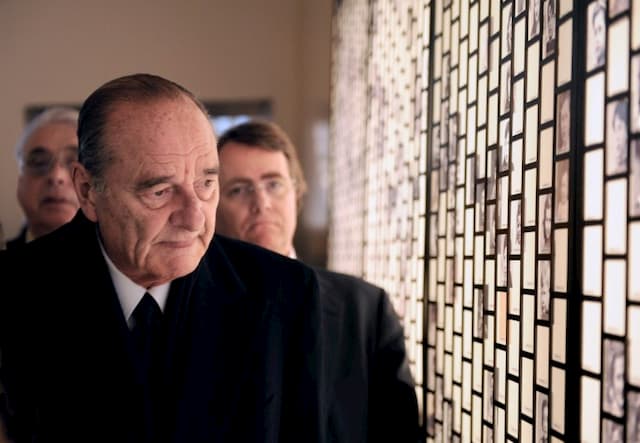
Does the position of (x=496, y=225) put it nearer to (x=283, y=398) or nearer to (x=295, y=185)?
(x=283, y=398)

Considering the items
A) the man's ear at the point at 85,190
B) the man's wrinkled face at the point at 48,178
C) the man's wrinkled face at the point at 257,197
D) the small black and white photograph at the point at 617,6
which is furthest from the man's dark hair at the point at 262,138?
the small black and white photograph at the point at 617,6

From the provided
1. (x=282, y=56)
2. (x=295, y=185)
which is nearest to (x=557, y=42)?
(x=295, y=185)

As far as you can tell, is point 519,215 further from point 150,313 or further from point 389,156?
point 389,156

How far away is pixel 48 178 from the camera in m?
2.11

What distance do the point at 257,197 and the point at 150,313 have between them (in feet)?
2.80

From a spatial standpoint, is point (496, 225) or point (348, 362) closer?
point (496, 225)

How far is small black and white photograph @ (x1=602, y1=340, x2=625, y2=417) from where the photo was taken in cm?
95

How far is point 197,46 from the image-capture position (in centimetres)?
283

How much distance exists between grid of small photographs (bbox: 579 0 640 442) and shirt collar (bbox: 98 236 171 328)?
0.63 m

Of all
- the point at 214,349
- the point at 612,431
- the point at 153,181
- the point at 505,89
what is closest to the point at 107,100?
the point at 153,181

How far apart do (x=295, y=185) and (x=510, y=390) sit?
1196mm

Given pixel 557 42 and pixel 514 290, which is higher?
pixel 557 42

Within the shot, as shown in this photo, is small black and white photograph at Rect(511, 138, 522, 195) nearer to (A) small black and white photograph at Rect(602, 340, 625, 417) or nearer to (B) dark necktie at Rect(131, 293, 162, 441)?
(A) small black and white photograph at Rect(602, 340, 625, 417)

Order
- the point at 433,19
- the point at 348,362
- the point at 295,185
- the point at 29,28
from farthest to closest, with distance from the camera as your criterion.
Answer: the point at 295,185
the point at 29,28
the point at 433,19
the point at 348,362
